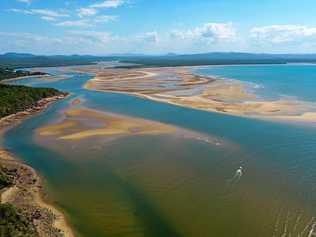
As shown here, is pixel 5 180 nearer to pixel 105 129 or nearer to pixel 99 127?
pixel 105 129

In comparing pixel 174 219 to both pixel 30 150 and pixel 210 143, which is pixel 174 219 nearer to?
pixel 210 143

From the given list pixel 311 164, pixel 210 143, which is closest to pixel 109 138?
pixel 210 143

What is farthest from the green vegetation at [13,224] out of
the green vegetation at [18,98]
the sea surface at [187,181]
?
the green vegetation at [18,98]

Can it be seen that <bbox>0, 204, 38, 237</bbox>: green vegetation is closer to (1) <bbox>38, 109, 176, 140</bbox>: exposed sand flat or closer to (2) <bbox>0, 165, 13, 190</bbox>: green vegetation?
(2) <bbox>0, 165, 13, 190</bbox>: green vegetation

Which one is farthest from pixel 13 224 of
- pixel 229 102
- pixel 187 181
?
pixel 229 102

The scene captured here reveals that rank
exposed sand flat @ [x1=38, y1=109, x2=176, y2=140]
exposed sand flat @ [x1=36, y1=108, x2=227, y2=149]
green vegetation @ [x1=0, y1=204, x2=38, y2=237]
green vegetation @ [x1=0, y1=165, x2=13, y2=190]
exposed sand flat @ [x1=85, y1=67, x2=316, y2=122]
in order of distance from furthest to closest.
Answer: exposed sand flat @ [x1=85, y1=67, x2=316, y2=122] < exposed sand flat @ [x1=38, y1=109, x2=176, y2=140] < exposed sand flat @ [x1=36, y1=108, x2=227, y2=149] < green vegetation @ [x1=0, y1=165, x2=13, y2=190] < green vegetation @ [x1=0, y1=204, x2=38, y2=237]

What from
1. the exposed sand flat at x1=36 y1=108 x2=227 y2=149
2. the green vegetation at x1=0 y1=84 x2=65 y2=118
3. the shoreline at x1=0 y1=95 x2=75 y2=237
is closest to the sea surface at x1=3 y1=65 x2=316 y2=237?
the shoreline at x1=0 y1=95 x2=75 y2=237
